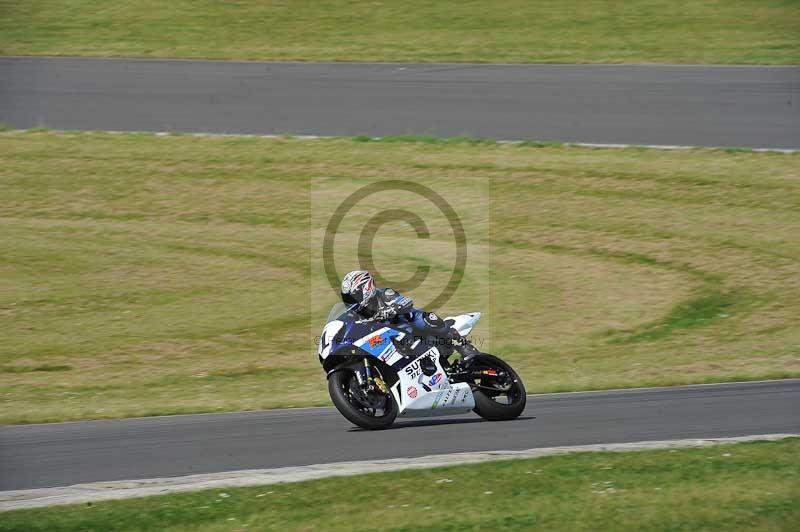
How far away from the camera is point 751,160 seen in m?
25.4

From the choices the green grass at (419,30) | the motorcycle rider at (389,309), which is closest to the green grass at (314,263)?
the motorcycle rider at (389,309)

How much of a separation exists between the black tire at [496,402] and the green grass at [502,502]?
1896 mm

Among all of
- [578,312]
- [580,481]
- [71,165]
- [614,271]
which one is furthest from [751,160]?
[580,481]

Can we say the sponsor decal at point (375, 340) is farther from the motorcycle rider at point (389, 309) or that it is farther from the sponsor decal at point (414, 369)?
the sponsor decal at point (414, 369)

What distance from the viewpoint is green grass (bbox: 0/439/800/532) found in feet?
30.7

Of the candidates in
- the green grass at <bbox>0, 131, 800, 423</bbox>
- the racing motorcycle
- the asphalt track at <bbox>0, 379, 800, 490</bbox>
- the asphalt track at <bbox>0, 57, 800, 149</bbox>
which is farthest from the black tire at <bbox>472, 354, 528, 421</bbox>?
the asphalt track at <bbox>0, 57, 800, 149</bbox>

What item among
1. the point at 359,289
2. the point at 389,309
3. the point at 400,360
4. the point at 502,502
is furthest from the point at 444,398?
the point at 502,502

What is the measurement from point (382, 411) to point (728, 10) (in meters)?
28.5

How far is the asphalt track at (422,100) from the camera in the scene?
2764 centimetres

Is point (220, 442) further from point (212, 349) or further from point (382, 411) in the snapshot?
point (212, 349)

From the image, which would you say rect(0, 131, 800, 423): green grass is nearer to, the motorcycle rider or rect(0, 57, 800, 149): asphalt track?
rect(0, 57, 800, 149): asphalt track

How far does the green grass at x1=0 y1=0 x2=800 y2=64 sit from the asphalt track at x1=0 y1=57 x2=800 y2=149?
1396 mm

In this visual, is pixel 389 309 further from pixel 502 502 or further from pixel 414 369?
pixel 502 502

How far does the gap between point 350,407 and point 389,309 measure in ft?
3.65
